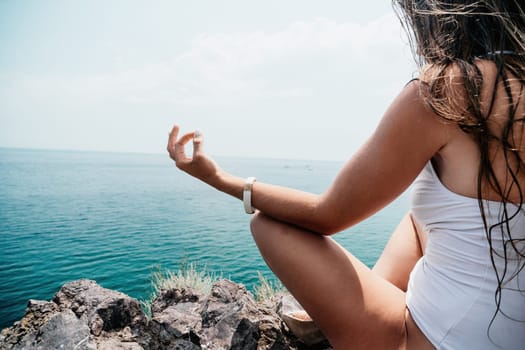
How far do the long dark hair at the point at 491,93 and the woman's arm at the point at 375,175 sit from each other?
0.06 m

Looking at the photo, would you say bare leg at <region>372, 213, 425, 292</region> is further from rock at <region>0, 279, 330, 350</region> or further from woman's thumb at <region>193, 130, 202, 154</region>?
woman's thumb at <region>193, 130, 202, 154</region>

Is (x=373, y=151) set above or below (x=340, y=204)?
above

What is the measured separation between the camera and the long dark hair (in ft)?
2.82

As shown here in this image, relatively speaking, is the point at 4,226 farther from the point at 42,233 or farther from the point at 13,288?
the point at 13,288

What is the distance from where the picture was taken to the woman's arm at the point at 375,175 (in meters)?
0.93

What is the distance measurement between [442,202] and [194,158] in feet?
3.40

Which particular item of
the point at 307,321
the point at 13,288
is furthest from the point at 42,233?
the point at 307,321

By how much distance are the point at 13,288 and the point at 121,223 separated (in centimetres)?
1199

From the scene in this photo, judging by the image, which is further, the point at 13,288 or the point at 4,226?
the point at 4,226

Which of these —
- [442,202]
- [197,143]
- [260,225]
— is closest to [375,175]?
[442,202]

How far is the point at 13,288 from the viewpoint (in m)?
11.0

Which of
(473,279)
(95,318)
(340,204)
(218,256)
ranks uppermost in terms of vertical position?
(340,204)

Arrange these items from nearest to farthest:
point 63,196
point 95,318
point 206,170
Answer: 1. point 206,170
2. point 95,318
3. point 63,196


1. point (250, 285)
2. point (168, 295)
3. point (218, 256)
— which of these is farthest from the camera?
point (218, 256)
